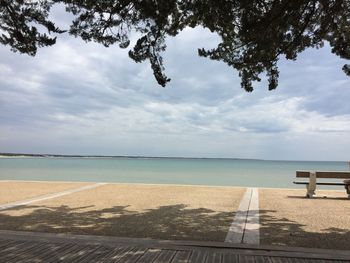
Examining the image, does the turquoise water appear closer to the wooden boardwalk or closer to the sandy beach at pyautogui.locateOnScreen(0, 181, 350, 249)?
the sandy beach at pyautogui.locateOnScreen(0, 181, 350, 249)

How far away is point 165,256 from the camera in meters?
5.52

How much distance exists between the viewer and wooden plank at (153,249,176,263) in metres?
5.33

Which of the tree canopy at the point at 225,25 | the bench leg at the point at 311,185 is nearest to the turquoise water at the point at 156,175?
the bench leg at the point at 311,185

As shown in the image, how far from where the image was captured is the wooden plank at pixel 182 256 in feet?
17.5

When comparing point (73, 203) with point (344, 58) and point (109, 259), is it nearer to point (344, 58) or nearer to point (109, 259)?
point (109, 259)

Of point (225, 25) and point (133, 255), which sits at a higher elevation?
point (225, 25)

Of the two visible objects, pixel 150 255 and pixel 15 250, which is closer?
pixel 150 255

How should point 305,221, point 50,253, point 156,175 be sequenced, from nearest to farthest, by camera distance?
1. point 50,253
2. point 305,221
3. point 156,175

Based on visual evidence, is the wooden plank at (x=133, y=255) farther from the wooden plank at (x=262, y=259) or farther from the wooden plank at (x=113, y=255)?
the wooden plank at (x=262, y=259)

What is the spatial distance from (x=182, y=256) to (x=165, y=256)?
241 millimetres

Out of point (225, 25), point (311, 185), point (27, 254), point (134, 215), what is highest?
point (225, 25)

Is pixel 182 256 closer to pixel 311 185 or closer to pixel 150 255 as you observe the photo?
pixel 150 255

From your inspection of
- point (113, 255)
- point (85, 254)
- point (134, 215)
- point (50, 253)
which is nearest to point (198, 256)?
point (113, 255)

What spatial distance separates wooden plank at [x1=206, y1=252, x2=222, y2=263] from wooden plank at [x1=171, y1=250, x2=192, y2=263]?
0.29m
